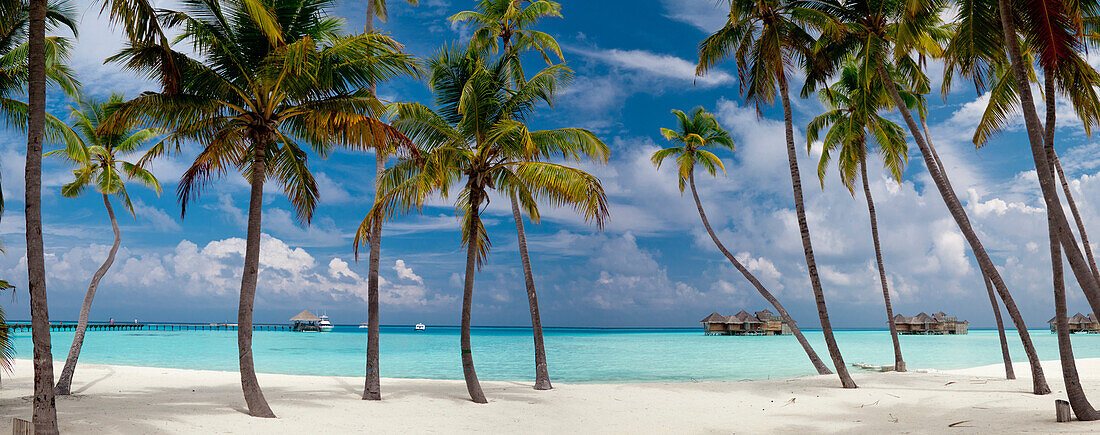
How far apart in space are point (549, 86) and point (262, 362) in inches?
997

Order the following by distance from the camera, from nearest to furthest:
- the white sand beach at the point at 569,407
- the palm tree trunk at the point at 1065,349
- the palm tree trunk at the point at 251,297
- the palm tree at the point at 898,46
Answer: the palm tree trunk at the point at 1065,349, the white sand beach at the point at 569,407, the palm tree trunk at the point at 251,297, the palm tree at the point at 898,46

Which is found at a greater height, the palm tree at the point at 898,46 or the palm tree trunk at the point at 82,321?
the palm tree at the point at 898,46

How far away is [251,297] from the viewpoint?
403 inches

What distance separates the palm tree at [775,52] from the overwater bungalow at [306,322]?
7114cm

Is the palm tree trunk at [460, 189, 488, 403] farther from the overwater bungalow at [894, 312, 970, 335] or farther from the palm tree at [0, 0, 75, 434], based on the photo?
the overwater bungalow at [894, 312, 970, 335]

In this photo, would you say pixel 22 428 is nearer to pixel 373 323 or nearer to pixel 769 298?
Result: pixel 373 323

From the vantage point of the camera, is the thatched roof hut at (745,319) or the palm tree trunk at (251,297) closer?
the palm tree trunk at (251,297)

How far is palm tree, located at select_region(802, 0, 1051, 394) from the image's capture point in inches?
457

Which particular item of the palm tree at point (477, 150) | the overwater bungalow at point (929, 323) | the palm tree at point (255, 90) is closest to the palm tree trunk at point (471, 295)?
the palm tree at point (477, 150)

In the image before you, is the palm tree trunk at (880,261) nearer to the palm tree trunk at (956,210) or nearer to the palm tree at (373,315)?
the palm tree trunk at (956,210)

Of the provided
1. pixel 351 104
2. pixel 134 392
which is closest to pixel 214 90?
pixel 351 104

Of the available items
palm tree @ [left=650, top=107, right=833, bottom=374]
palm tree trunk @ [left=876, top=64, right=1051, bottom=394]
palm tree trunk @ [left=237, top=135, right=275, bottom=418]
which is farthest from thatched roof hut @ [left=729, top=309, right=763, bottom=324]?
palm tree trunk @ [left=237, top=135, right=275, bottom=418]

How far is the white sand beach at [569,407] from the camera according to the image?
9500 millimetres

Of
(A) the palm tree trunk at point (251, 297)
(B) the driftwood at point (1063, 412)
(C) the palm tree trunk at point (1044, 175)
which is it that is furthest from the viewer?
(A) the palm tree trunk at point (251, 297)
